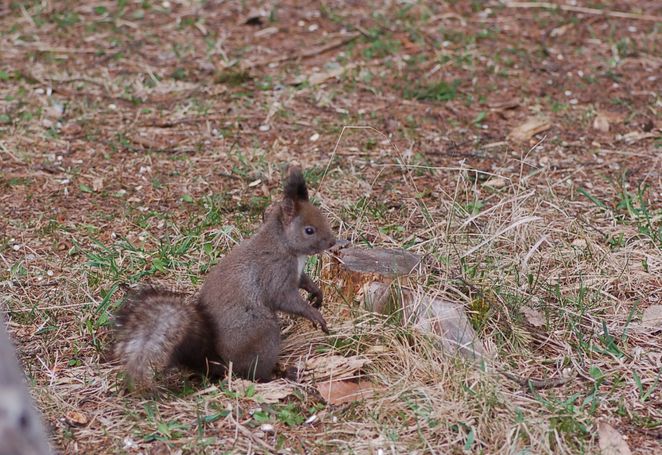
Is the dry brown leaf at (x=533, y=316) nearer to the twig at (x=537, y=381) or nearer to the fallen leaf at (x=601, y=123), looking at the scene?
the twig at (x=537, y=381)

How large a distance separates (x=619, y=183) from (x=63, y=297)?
306 cm

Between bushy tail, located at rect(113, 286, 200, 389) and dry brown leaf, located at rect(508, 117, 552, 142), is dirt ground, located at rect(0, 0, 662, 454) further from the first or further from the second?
bushy tail, located at rect(113, 286, 200, 389)

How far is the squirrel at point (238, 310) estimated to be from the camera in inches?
135

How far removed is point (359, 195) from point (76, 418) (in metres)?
2.19

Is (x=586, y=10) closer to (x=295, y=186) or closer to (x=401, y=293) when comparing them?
(x=401, y=293)

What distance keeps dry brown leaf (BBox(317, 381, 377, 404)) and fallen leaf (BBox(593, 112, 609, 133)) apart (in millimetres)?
3141

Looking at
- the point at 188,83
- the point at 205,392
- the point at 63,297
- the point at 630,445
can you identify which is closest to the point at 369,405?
the point at 205,392

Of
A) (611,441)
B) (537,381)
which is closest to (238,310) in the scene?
(537,381)

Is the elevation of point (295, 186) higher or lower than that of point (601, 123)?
higher

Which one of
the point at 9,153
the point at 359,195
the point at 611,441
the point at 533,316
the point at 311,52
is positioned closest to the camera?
the point at 611,441

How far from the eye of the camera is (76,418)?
11.4 ft

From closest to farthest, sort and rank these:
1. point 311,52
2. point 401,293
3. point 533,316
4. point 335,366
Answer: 1. point 335,366
2. point 401,293
3. point 533,316
4. point 311,52

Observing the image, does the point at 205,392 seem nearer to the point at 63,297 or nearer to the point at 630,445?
the point at 63,297

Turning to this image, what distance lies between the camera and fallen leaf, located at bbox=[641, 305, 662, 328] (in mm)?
4031
